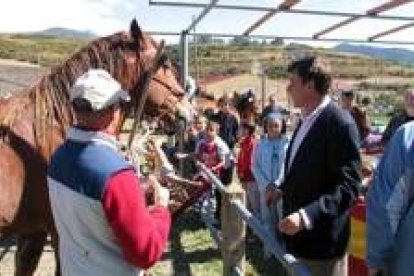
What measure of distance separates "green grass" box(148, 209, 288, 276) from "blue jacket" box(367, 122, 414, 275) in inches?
179

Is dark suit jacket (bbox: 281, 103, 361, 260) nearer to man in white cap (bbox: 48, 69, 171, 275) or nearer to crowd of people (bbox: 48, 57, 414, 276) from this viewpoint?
crowd of people (bbox: 48, 57, 414, 276)

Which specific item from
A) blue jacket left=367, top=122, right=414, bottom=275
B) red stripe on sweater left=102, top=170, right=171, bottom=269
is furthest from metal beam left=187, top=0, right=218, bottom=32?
red stripe on sweater left=102, top=170, right=171, bottom=269

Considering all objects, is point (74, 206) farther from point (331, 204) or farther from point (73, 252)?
point (331, 204)

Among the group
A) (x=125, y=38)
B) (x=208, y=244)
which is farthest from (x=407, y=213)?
(x=208, y=244)

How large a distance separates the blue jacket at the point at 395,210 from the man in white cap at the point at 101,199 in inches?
36.3

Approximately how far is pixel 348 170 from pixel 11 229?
76.6 inches

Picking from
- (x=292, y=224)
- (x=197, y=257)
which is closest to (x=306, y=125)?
(x=292, y=224)

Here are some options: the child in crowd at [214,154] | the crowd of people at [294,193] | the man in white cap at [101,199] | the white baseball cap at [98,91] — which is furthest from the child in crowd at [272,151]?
the white baseball cap at [98,91]

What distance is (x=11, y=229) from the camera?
14.2ft

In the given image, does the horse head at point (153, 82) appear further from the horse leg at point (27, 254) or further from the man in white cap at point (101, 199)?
the man in white cap at point (101, 199)

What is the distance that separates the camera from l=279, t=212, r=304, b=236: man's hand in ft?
11.9

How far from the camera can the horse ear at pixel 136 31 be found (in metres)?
4.59

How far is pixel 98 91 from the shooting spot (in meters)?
2.73

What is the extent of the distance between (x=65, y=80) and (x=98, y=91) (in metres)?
1.80
